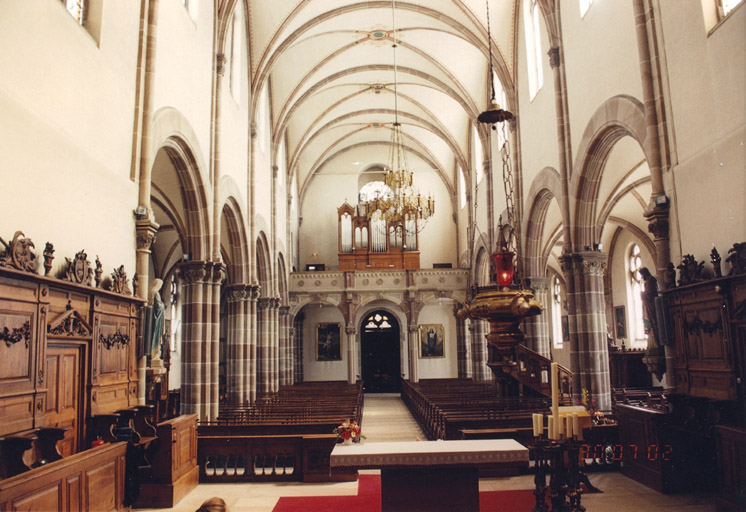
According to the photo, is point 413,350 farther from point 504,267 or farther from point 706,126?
point 504,267

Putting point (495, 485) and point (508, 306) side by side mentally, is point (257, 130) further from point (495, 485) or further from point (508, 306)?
point (508, 306)

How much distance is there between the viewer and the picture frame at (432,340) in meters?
29.5

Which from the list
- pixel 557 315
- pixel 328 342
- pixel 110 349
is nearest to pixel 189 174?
pixel 110 349

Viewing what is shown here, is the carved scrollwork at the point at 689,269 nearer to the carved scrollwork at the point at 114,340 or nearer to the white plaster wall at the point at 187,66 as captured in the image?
the carved scrollwork at the point at 114,340

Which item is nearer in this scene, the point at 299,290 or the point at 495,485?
the point at 495,485

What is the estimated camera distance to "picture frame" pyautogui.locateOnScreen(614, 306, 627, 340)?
73.2ft

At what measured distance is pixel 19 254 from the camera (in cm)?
561

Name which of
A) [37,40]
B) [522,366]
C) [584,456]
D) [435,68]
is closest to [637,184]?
[522,366]

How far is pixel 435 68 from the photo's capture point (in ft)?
68.1

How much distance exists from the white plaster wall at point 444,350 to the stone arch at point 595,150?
1657 cm

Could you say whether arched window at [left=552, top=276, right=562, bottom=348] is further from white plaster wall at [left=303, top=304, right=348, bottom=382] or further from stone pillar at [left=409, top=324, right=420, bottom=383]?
white plaster wall at [left=303, top=304, right=348, bottom=382]

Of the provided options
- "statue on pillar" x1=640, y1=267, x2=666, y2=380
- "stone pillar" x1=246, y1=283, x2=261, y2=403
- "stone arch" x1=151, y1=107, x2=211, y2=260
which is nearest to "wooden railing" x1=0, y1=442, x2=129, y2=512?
"stone arch" x1=151, y1=107, x2=211, y2=260

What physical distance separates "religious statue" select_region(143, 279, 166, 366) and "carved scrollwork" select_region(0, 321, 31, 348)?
9.36 feet

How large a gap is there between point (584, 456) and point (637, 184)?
35.2 ft
